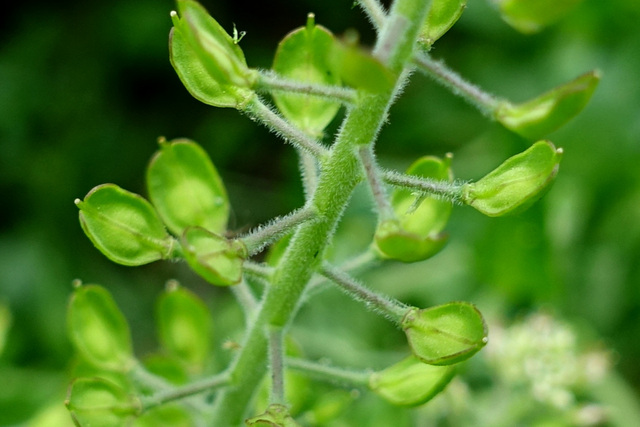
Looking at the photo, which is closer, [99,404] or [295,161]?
[99,404]

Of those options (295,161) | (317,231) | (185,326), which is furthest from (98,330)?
(295,161)

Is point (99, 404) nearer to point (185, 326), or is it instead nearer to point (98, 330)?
point (98, 330)

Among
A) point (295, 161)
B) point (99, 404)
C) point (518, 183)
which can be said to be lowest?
point (99, 404)

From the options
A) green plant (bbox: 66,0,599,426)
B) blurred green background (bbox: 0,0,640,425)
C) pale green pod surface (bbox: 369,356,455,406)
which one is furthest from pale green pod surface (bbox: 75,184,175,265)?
blurred green background (bbox: 0,0,640,425)

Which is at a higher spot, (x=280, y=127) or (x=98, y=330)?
(x=280, y=127)

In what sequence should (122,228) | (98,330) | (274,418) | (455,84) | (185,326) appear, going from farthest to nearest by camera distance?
(185,326), (98,330), (122,228), (274,418), (455,84)

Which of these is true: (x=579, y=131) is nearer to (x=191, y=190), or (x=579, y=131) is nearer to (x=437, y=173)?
(x=437, y=173)

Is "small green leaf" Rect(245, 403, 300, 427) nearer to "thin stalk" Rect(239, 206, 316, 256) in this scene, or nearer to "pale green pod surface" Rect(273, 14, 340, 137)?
"thin stalk" Rect(239, 206, 316, 256)

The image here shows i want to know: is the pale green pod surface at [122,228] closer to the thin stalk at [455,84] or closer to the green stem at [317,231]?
the green stem at [317,231]

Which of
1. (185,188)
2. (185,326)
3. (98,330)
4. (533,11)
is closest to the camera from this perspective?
(533,11)
